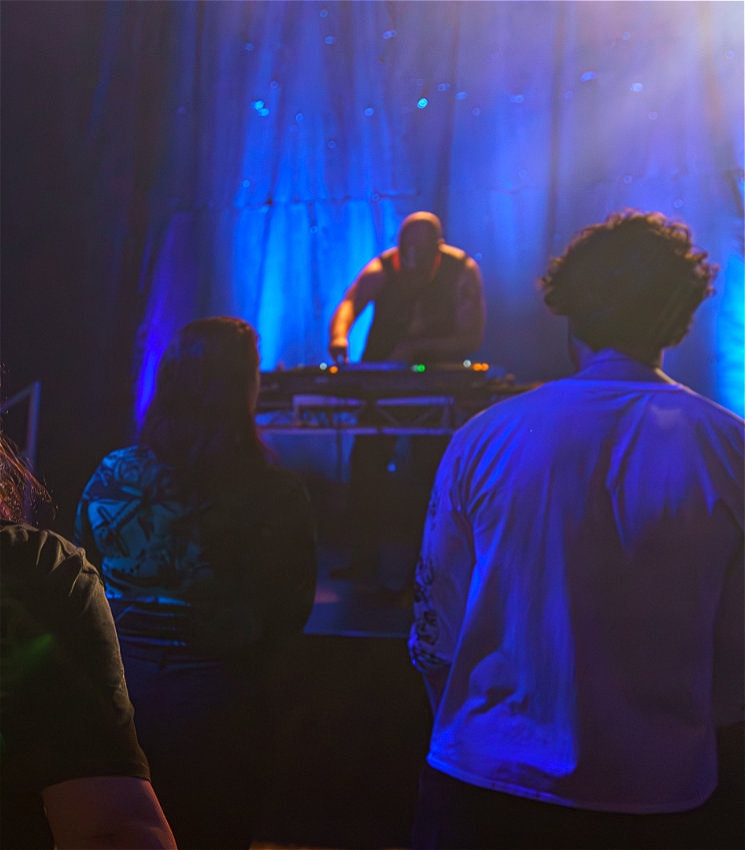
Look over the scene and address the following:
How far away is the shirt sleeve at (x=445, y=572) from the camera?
38.1 inches

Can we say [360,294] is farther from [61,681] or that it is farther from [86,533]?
[61,681]

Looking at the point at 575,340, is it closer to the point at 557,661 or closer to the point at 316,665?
the point at 557,661

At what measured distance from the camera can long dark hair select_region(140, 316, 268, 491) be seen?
125 cm

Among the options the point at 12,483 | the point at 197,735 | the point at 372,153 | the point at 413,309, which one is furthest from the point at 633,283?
the point at 372,153

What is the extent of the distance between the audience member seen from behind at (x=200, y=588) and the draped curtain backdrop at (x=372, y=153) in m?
3.02

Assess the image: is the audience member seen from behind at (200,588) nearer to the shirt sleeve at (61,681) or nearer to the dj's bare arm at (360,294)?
the shirt sleeve at (61,681)

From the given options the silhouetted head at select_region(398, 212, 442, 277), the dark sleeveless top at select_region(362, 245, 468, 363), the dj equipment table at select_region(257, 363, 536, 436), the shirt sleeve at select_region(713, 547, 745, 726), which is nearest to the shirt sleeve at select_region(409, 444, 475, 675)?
the shirt sleeve at select_region(713, 547, 745, 726)

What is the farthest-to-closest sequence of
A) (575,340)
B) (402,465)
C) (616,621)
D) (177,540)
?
(402,465), (177,540), (575,340), (616,621)

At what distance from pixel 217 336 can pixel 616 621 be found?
0.90m

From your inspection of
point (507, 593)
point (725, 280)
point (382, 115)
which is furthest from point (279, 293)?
point (507, 593)

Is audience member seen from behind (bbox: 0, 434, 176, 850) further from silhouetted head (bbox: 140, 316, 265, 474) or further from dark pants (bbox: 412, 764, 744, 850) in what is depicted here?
silhouetted head (bbox: 140, 316, 265, 474)

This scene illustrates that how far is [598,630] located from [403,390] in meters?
1.52

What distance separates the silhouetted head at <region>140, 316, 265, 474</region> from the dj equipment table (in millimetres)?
887

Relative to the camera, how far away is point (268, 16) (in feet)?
13.3
